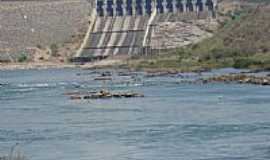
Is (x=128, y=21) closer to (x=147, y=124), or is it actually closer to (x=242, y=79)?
(x=242, y=79)

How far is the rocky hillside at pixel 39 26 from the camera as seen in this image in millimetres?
119312

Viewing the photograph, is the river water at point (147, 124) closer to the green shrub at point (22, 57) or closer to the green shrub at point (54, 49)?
the green shrub at point (22, 57)

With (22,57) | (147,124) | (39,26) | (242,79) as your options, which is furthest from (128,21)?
(147,124)

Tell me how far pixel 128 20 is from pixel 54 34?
961 centimetres

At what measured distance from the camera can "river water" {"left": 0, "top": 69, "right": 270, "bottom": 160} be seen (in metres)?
30.2

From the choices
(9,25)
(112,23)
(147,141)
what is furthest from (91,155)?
(9,25)

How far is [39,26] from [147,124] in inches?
3507

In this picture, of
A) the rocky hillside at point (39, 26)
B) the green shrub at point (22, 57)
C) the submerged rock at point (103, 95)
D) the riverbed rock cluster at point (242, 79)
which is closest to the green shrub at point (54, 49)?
the rocky hillside at point (39, 26)

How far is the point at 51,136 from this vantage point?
3466cm

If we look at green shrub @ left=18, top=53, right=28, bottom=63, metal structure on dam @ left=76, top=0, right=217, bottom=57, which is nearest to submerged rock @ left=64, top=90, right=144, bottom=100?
metal structure on dam @ left=76, top=0, right=217, bottom=57

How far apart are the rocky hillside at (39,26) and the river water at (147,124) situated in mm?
60628

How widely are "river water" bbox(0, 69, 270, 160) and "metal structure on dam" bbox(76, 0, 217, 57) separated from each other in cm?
5519

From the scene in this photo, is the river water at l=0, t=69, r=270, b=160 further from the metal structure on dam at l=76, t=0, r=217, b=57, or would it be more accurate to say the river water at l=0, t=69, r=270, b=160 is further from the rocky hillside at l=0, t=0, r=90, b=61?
the rocky hillside at l=0, t=0, r=90, b=61

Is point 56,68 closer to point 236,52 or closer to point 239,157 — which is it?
point 236,52
